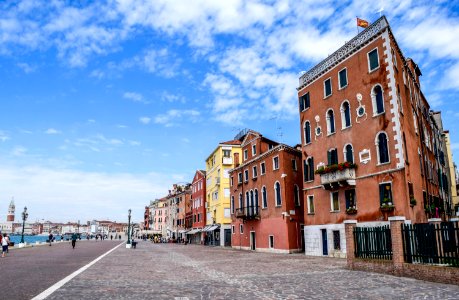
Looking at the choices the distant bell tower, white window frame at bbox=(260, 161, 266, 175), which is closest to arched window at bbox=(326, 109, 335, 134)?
white window frame at bbox=(260, 161, 266, 175)

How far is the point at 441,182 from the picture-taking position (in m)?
33.3

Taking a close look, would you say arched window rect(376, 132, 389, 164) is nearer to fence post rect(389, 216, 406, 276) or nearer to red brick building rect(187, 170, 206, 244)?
fence post rect(389, 216, 406, 276)

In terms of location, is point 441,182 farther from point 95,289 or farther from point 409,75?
point 95,289

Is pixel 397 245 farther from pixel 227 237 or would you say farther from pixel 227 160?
pixel 227 160

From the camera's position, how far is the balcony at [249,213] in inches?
1508

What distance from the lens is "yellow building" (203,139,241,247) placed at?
50.5 m

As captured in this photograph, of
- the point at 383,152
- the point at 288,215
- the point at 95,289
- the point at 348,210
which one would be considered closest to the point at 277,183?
the point at 288,215

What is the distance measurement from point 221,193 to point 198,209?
13.5 m

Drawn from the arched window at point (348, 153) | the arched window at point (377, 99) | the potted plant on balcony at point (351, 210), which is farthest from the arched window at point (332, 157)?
the arched window at point (377, 99)

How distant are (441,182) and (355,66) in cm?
1564

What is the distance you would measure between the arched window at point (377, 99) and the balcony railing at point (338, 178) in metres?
4.23

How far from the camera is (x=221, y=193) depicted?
169 ft

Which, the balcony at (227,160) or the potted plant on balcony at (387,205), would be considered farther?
the balcony at (227,160)

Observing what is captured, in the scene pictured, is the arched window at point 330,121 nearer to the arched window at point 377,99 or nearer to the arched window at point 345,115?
the arched window at point 345,115
